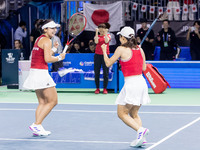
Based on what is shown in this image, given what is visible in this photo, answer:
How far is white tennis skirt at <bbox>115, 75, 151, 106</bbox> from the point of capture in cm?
705

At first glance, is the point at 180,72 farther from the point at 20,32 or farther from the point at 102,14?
the point at 20,32

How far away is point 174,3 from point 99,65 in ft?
19.5

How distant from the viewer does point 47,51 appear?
26.1 feet

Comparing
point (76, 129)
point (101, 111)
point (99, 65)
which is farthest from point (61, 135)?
point (99, 65)

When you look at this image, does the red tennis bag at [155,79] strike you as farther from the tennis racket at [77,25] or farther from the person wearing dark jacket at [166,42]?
the person wearing dark jacket at [166,42]

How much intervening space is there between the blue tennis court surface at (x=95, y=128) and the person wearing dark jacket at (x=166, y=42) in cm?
601

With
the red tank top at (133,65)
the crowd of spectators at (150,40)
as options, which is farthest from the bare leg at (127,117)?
the crowd of spectators at (150,40)

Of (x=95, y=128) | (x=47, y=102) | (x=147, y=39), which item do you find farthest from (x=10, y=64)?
(x=47, y=102)

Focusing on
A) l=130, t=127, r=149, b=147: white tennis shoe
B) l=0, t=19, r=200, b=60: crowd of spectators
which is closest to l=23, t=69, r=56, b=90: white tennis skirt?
l=130, t=127, r=149, b=147: white tennis shoe

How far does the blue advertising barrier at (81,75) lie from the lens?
49.1 feet

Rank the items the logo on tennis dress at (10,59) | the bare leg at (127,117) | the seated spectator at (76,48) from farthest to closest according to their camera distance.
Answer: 1. the logo on tennis dress at (10,59)
2. the seated spectator at (76,48)
3. the bare leg at (127,117)

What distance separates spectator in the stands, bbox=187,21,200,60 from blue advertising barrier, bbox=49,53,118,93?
390 cm

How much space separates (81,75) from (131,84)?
8.22m

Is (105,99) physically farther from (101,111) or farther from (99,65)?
(101,111)
